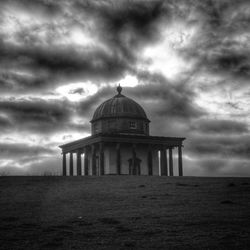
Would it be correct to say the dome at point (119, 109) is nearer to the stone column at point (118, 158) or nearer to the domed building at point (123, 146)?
the domed building at point (123, 146)

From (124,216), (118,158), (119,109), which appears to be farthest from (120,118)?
(124,216)

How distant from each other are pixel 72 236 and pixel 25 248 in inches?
78.3

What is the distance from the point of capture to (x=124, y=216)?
18781 mm

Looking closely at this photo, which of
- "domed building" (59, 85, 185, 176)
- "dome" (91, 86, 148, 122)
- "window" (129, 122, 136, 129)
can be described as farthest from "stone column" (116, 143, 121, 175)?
"dome" (91, 86, 148, 122)

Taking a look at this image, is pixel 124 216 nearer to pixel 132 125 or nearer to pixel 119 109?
pixel 132 125

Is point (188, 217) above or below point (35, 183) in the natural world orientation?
below

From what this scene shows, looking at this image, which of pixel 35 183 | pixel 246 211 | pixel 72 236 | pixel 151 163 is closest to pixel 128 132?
pixel 151 163

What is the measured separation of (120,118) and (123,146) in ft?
10.5

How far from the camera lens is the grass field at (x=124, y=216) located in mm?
15094

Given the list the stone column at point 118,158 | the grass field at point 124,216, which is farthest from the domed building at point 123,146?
the grass field at point 124,216

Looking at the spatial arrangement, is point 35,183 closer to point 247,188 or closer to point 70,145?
point 247,188

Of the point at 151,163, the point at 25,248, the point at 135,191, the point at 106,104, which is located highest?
the point at 106,104

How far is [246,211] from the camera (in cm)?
1998

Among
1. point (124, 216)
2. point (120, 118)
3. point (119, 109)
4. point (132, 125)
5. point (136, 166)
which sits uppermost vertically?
point (119, 109)
